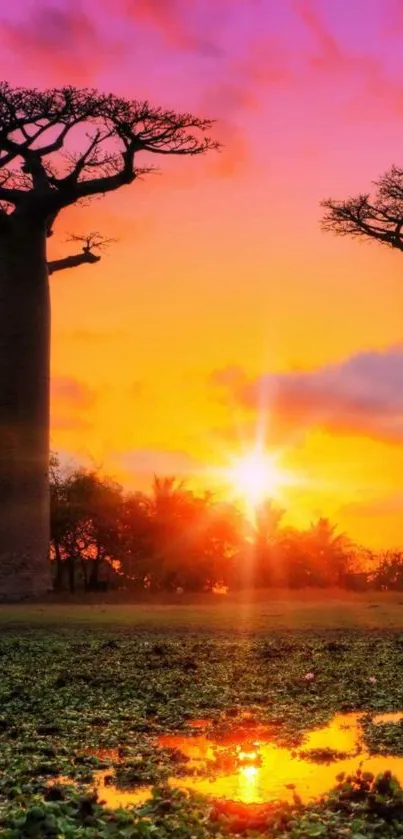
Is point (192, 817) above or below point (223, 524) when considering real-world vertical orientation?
below

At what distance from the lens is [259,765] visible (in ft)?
21.8

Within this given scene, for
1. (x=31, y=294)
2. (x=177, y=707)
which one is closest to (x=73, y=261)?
(x=31, y=294)

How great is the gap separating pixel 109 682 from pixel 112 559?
88.5 ft

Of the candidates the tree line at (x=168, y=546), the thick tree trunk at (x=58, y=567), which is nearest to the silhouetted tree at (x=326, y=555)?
the tree line at (x=168, y=546)

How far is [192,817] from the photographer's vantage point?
521 centimetres

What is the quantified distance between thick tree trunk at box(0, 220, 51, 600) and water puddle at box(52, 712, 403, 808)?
13.4m

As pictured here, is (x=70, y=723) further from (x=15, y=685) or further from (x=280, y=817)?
(x=280, y=817)

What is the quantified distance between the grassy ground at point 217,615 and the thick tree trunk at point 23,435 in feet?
3.08

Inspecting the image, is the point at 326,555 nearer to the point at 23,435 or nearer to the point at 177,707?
the point at 23,435

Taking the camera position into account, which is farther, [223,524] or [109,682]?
[223,524]

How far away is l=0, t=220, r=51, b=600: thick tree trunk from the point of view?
21.1 m

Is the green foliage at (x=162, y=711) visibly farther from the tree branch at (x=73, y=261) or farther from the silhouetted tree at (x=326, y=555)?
the silhouetted tree at (x=326, y=555)

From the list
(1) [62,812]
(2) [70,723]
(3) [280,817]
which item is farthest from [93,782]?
(2) [70,723]

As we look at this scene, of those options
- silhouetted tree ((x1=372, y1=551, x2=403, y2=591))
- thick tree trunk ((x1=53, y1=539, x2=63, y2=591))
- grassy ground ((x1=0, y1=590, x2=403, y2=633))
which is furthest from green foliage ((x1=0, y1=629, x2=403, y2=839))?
thick tree trunk ((x1=53, y1=539, x2=63, y2=591))
